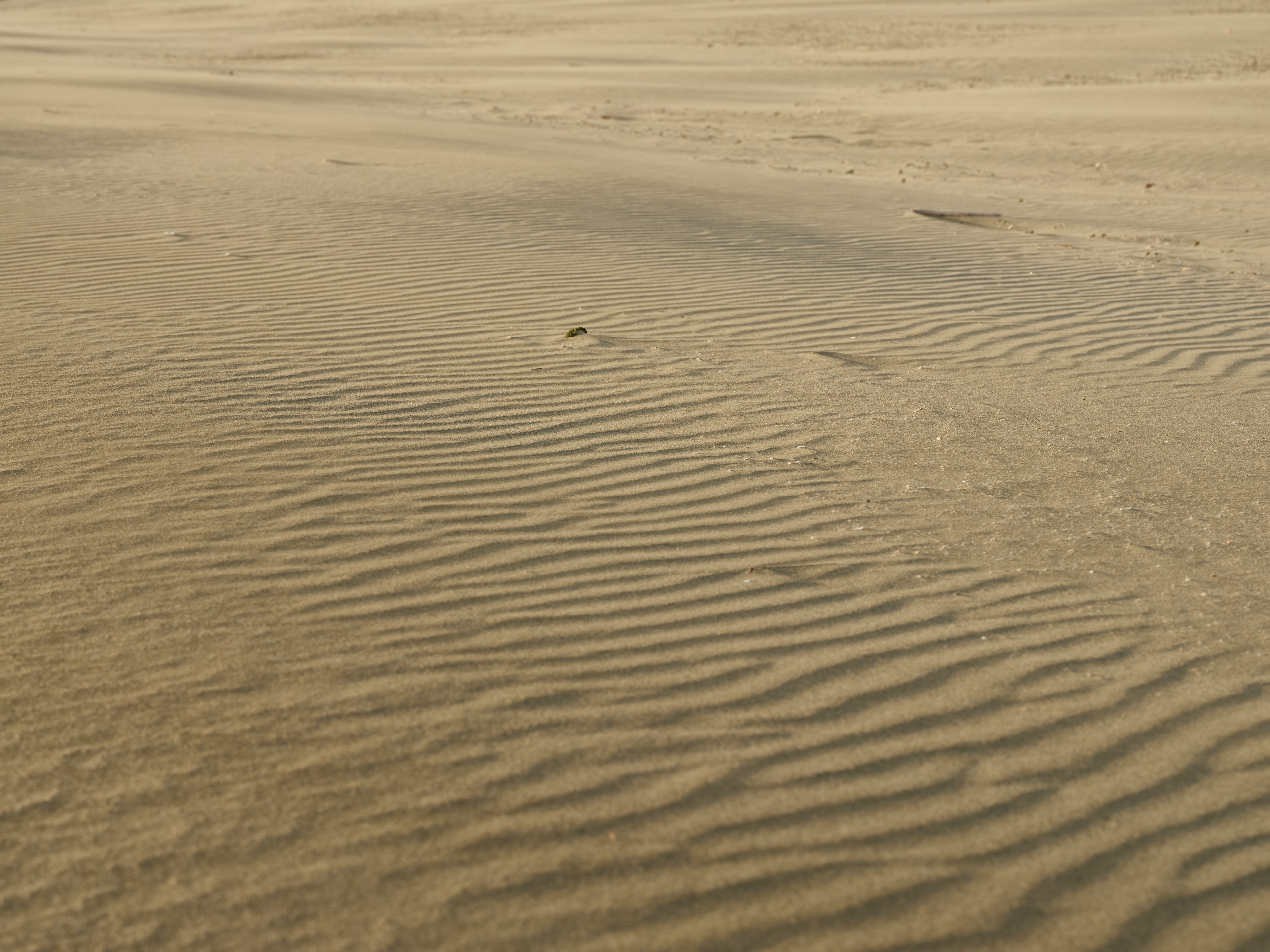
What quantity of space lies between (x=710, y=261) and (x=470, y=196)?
2700 mm

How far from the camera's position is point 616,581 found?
3.87 meters

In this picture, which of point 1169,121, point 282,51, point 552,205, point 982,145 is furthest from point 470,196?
point 282,51

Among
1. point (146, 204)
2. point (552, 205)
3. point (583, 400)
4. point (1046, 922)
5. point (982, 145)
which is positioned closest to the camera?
point (1046, 922)

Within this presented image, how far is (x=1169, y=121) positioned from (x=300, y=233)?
46.2 ft

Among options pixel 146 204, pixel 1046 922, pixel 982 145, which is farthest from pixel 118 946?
pixel 982 145

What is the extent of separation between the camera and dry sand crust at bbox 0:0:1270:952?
2570 millimetres

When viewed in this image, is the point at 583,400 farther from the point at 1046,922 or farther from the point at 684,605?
the point at 1046,922

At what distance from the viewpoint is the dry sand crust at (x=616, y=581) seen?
2570 mm

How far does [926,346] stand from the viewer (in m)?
6.82

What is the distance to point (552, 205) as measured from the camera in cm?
1026

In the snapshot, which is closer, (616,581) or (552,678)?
(552,678)

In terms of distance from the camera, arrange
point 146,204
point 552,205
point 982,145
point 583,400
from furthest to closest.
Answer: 1. point 982,145
2. point 552,205
3. point 146,204
4. point 583,400

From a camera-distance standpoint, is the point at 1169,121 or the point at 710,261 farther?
the point at 1169,121

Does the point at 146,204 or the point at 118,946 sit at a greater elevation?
the point at 146,204
